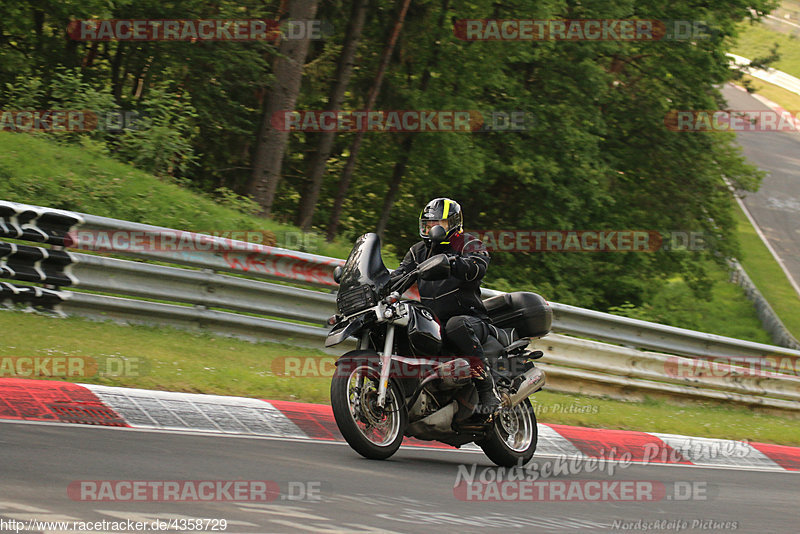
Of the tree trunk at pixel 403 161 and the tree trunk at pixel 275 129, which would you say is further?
the tree trunk at pixel 403 161

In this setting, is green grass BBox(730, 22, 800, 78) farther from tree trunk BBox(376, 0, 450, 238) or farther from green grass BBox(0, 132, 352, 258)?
green grass BBox(0, 132, 352, 258)

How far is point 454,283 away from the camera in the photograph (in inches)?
291

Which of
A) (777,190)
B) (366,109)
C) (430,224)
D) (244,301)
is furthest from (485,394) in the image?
(777,190)

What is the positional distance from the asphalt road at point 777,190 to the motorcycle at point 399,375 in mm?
27978

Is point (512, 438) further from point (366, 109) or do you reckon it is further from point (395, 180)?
point (395, 180)

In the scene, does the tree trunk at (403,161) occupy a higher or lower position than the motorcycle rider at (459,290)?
higher

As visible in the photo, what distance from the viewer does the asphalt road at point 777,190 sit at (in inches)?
1531

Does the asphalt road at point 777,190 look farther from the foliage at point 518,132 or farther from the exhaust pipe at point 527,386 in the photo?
the exhaust pipe at point 527,386

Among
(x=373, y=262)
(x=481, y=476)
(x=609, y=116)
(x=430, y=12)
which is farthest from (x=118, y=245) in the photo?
(x=609, y=116)

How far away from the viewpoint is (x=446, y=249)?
734cm

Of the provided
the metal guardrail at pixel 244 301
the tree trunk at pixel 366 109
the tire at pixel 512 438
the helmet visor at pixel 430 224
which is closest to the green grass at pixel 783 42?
the tree trunk at pixel 366 109

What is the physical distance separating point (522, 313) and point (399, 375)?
1.65 m

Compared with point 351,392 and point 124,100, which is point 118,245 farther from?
point 124,100

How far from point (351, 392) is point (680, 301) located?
22288 millimetres
